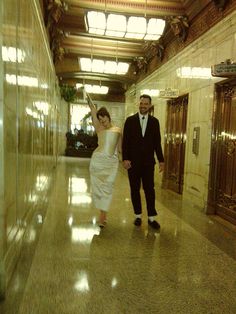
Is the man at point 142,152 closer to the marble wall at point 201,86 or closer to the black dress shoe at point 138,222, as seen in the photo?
the black dress shoe at point 138,222

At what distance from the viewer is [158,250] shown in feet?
9.59

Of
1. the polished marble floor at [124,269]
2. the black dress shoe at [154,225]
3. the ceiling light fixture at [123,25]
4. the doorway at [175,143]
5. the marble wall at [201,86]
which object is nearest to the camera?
the polished marble floor at [124,269]

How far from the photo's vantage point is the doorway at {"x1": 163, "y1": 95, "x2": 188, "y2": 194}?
6230 mm

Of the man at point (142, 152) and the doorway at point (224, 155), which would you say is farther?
the doorway at point (224, 155)

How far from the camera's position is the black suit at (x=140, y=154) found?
3.69 metres

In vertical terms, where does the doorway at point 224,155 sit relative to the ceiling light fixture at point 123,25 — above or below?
below

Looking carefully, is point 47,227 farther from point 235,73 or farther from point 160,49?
point 160,49

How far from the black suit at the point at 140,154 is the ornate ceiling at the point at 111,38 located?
230 centimetres

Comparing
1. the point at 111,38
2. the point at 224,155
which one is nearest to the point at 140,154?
the point at 224,155

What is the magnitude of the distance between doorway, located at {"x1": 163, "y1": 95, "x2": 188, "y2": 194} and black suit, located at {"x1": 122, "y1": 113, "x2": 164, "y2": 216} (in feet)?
8.30

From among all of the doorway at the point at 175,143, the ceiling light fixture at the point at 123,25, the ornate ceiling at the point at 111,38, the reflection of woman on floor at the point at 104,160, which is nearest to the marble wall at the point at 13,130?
the reflection of woman on floor at the point at 104,160

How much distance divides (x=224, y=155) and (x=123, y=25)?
2.96 metres

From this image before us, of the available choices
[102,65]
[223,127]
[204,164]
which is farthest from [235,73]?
[102,65]

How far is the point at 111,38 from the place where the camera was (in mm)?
7594
